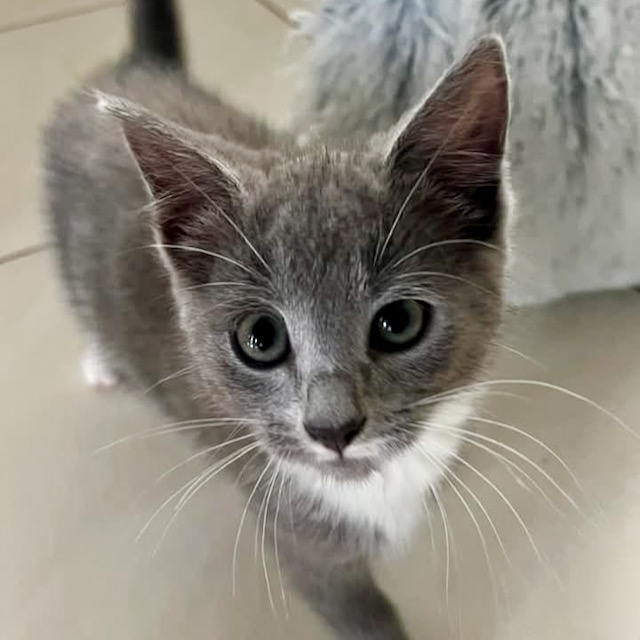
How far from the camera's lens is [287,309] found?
30.0 inches

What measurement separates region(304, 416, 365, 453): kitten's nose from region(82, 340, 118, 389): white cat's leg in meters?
0.50

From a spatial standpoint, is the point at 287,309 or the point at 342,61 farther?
the point at 342,61

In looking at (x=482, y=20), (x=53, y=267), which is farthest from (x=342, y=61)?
(x=53, y=267)

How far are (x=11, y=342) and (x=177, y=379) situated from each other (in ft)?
1.22

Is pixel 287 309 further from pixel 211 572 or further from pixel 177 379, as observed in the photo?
pixel 211 572

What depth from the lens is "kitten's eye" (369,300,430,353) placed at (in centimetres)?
76

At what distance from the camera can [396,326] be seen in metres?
0.76

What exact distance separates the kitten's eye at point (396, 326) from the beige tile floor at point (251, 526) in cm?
19

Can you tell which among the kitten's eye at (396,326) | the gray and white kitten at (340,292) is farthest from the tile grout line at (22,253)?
the kitten's eye at (396,326)

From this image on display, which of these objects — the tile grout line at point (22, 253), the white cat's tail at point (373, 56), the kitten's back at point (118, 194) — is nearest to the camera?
the kitten's back at point (118, 194)

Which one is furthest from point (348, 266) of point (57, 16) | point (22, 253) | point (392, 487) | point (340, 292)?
point (57, 16)

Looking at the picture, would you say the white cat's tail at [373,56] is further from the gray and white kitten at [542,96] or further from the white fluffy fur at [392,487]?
the white fluffy fur at [392,487]

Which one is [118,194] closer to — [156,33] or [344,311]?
[156,33]

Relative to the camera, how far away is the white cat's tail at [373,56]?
44.9 inches
